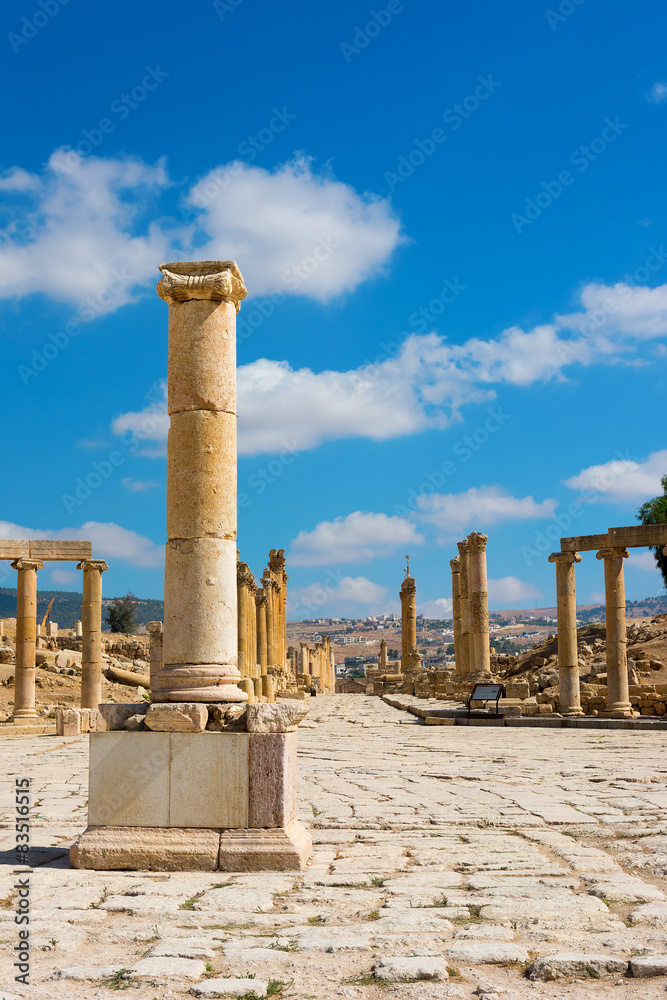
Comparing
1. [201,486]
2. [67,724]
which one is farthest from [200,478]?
[67,724]

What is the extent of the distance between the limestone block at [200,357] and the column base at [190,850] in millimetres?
3417

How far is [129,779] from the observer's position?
6914 mm

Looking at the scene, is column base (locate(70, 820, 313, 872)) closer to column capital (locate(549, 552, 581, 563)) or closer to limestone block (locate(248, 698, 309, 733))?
limestone block (locate(248, 698, 309, 733))

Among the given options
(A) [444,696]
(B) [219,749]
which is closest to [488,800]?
(B) [219,749]

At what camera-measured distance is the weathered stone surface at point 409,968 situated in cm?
415

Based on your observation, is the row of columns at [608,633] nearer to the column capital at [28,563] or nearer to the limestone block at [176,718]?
the column capital at [28,563]

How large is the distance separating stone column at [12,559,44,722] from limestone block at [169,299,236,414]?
54.6 feet

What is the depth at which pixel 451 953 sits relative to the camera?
449 cm

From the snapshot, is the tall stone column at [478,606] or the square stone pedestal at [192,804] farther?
the tall stone column at [478,606]

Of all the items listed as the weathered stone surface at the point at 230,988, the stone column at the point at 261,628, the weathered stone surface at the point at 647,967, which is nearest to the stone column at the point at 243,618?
the stone column at the point at 261,628

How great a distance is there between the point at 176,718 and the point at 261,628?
35.0m

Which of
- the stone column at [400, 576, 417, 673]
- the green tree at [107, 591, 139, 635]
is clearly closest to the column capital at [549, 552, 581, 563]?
the stone column at [400, 576, 417, 673]

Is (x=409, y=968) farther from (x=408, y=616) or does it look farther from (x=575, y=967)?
(x=408, y=616)

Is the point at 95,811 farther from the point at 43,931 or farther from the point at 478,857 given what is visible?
the point at 478,857
